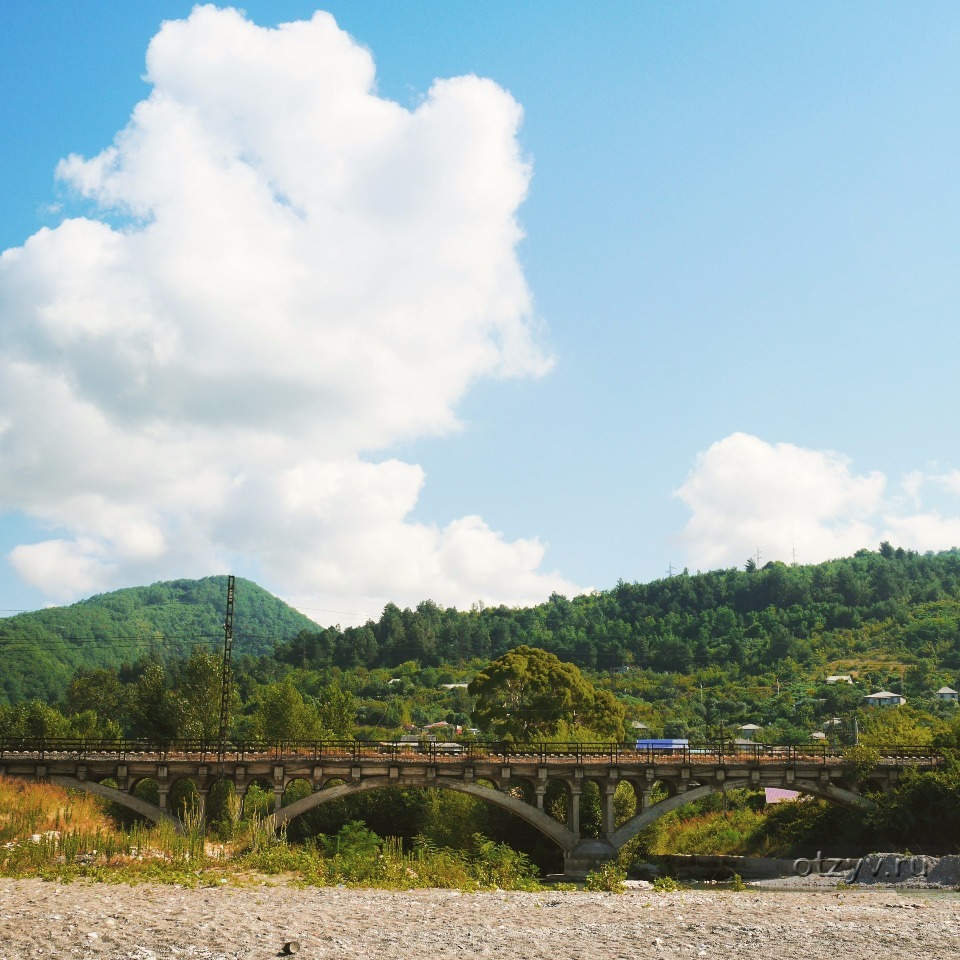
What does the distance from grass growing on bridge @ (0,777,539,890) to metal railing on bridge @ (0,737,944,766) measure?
14.6 m

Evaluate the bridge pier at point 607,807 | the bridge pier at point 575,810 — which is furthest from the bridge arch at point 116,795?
the bridge pier at point 607,807

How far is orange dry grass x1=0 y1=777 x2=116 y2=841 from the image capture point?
3136 cm

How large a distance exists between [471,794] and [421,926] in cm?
3374

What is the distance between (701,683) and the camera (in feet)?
569

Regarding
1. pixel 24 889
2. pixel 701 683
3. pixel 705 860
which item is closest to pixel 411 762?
pixel 705 860

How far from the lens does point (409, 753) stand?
54438mm

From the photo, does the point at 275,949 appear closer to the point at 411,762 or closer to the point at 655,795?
the point at 411,762

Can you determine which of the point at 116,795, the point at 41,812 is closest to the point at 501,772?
the point at 116,795

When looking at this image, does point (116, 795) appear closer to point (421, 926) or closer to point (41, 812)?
point (41, 812)

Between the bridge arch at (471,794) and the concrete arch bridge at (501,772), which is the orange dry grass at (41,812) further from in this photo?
the bridge arch at (471,794)

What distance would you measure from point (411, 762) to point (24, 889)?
101ft

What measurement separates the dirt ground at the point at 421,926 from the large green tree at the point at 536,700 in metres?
Answer: 41.9

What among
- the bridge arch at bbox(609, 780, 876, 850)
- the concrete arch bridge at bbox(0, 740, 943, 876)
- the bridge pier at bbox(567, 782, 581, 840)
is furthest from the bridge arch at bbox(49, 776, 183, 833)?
the bridge arch at bbox(609, 780, 876, 850)

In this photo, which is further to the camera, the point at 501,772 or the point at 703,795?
the point at 703,795
